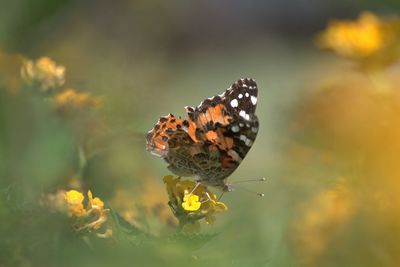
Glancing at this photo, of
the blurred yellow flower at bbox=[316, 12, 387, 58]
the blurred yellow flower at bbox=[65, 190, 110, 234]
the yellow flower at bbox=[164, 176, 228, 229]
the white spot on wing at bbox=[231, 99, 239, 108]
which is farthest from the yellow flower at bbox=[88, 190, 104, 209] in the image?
the blurred yellow flower at bbox=[316, 12, 387, 58]

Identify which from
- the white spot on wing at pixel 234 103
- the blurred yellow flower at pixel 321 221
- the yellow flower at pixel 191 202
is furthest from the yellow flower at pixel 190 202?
the white spot on wing at pixel 234 103

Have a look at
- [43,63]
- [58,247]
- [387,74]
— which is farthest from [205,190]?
[387,74]

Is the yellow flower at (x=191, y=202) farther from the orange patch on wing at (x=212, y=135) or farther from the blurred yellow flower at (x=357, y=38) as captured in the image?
the blurred yellow flower at (x=357, y=38)

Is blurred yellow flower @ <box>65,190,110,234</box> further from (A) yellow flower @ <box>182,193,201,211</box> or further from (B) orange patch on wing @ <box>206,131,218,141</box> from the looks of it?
(B) orange patch on wing @ <box>206,131,218,141</box>

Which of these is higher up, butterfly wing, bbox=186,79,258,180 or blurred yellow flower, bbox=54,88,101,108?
blurred yellow flower, bbox=54,88,101,108

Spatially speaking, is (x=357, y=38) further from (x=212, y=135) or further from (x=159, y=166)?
(x=212, y=135)

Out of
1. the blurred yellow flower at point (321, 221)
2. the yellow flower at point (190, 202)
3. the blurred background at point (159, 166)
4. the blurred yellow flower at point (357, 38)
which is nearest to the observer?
the blurred background at point (159, 166)
